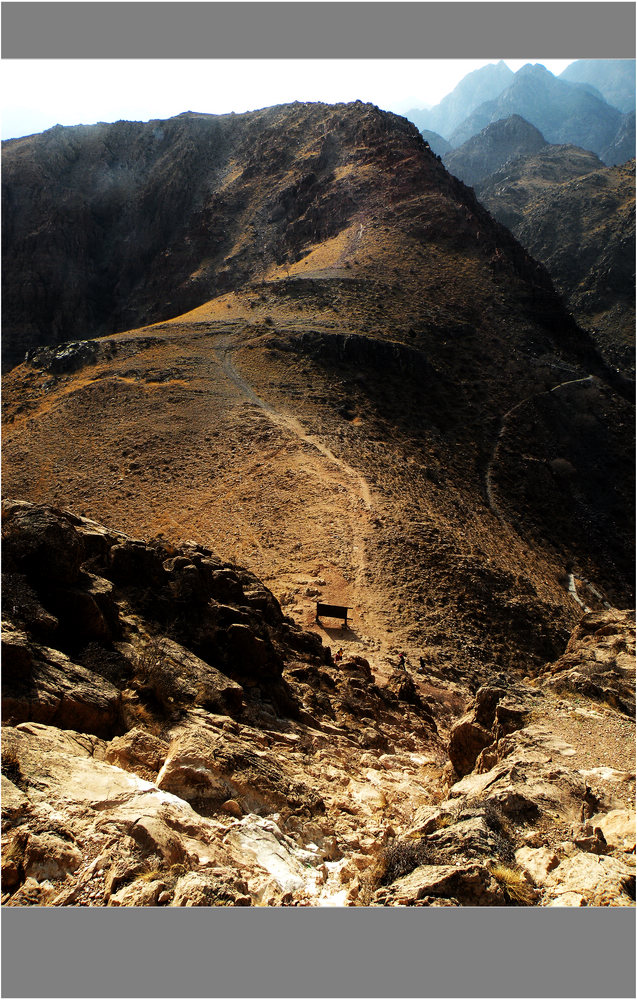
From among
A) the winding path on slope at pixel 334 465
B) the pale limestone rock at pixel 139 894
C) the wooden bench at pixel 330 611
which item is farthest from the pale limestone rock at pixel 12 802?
the winding path on slope at pixel 334 465

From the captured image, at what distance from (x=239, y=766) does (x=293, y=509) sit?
663 inches

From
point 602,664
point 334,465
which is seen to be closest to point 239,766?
point 602,664

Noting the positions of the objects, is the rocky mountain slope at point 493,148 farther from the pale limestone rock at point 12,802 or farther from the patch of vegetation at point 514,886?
the pale limestone rock at point 12,802

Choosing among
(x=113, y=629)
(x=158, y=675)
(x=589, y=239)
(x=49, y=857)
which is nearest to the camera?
(x=49, y=857)

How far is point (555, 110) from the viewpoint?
14388 cm

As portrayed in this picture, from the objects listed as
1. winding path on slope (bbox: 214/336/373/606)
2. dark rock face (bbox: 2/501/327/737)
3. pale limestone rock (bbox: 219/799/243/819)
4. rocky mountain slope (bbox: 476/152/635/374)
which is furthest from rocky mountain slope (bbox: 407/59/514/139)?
pale limestone rock (bbox: 219/799/243/819)

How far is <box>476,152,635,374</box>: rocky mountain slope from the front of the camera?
65.2 metres

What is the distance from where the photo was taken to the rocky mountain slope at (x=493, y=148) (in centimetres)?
11719

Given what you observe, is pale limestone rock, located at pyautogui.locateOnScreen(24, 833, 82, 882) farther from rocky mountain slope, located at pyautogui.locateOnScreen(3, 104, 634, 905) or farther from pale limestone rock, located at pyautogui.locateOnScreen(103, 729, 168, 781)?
pale limestone rock, located at pyautogui.locateOnScreen(103, 729, 168, 781)

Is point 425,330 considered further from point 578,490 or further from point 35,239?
point 35,239

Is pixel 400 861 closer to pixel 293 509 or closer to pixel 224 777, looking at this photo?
pixel 224 777

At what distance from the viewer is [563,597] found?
23125 millimetres

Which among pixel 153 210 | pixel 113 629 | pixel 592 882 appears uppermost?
pixel 153 210

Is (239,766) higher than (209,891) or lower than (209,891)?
higher
